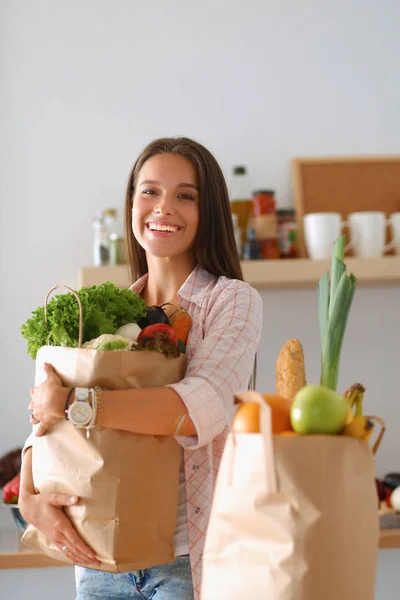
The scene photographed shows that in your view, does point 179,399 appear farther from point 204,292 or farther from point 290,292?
point 290,292

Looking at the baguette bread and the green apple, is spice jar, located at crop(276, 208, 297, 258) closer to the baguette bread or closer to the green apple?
the baguette bread

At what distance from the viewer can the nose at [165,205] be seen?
141 cm

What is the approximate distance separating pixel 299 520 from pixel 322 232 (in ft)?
5.58

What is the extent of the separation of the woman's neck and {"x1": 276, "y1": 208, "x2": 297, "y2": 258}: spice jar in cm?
107

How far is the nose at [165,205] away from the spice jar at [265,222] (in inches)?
43.0

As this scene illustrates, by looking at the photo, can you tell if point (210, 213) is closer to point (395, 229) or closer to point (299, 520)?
point (299, 520)

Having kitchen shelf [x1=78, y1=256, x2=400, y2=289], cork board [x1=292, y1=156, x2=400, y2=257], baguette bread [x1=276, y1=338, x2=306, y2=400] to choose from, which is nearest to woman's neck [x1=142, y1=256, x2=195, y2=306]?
baguette bread [x1=276, y1=338, x2=306, y2=400]

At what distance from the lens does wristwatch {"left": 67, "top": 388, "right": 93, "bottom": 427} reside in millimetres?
1104

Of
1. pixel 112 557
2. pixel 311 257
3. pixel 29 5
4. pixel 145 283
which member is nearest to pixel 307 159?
pixel 311 257

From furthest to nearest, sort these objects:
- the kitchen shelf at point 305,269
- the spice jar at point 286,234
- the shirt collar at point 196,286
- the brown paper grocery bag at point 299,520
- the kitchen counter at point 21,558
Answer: the spice jar at point 286,234, the kitchen shelf at point 305,269, the kitchen counter at point 21,558, the shirt collar at point 196,286, the brown paper grocery bag at point 299,520

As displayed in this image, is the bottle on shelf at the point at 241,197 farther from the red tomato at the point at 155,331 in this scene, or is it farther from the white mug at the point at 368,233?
the red tomato at the point at 155,331

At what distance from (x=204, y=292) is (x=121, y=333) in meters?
0.23

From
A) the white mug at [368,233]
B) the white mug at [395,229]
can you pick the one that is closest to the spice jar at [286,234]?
the white mug at [368,233]

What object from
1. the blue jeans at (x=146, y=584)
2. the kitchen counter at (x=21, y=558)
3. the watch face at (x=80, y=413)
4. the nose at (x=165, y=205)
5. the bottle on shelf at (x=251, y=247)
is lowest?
the kitchen counter at (x=21, y=558)
